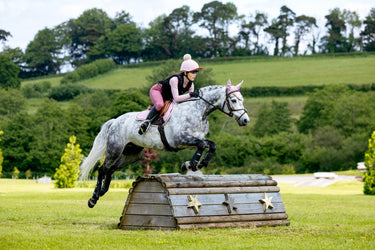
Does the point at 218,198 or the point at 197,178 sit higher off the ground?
the point at 197,178

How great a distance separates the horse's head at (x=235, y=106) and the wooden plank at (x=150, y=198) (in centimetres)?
174

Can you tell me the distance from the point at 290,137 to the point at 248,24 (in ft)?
134

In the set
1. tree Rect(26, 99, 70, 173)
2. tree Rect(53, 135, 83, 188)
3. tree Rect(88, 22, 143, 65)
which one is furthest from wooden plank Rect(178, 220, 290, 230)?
tree Rect(88, 22, 143, 65)

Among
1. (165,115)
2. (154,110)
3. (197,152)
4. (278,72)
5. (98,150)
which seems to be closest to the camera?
(197,152)

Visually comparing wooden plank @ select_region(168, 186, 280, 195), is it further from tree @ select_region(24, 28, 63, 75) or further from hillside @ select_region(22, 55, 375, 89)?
tree @ select_region(24, 28, 63, 75)

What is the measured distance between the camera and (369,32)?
75.9 m

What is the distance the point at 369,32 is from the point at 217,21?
24403 mm

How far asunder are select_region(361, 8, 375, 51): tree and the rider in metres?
72.3

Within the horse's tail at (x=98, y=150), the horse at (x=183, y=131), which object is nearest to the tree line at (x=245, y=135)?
the horse's tail at (x=98, y=150)

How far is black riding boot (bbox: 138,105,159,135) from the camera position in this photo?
824 centimetres

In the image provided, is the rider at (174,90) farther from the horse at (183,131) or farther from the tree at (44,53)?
the tree at (44,53)

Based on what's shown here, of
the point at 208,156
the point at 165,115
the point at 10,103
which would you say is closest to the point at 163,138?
the point at 165,115

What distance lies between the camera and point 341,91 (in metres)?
55.0

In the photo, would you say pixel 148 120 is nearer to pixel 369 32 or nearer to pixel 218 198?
Answer: pixel 218 198
